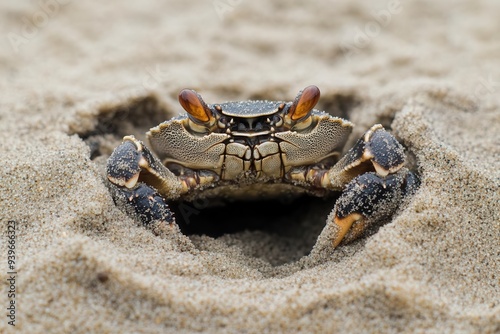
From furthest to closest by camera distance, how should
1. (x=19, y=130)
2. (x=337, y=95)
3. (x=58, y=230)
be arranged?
(x=337, y=95), (x=19, y=130), (x=58, y=230)

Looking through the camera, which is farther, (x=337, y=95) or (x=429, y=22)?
(x=429, y=22)

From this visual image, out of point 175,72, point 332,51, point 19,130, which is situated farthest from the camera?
point 332,51

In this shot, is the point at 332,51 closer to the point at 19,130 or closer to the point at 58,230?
the point at 19,130

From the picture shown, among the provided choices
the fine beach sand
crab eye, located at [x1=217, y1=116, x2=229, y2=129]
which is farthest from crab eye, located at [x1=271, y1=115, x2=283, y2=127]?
the fine beach sand

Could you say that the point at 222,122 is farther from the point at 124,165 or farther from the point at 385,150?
the point at 385,150

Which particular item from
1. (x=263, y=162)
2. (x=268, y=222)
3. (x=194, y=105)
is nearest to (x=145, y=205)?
(x=194, y=105)

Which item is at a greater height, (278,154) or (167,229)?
(278,154)

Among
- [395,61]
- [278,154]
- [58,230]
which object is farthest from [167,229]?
[395,61]

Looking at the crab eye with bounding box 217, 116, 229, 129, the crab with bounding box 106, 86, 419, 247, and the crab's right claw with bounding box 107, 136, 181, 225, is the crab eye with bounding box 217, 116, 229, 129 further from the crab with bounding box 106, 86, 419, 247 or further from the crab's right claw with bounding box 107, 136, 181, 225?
the crab's right claw with bounding box 107, 136, 181, 225
